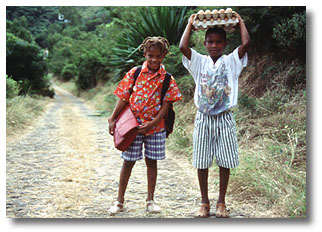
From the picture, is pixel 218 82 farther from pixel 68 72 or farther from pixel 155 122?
pixel 68 72

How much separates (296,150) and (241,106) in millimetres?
1571

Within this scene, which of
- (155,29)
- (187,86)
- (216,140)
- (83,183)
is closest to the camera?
(216,140)

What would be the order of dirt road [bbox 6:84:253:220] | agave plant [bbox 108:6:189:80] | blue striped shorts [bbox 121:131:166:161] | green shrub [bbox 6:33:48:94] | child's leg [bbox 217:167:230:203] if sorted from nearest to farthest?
child's leg [bbox 217:167:230:203], blue striped shorts [bbox 121:131:166:161], dirt road [bbox 6:84:253:220], agave plant [bbox 108:6:189:80], green shrub [bbox 6:33:48:94]

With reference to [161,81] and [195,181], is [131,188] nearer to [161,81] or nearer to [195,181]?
[195,181]

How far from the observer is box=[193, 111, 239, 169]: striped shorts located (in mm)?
2328

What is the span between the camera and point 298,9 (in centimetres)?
411

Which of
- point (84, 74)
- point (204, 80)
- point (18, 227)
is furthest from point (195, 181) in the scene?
point (84, 74)

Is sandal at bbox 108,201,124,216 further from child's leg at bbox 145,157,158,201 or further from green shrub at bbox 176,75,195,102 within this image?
green shrub at bbox 176,75,195,102

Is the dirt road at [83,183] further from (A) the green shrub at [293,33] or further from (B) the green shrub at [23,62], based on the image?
(B) the green shrub at [23,62]

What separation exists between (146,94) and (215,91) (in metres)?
0.48

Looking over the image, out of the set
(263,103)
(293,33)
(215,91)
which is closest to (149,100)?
(215,91)

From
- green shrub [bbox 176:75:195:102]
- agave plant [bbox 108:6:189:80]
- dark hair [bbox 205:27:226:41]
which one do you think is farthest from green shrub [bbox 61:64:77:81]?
dark hair [bbox 205:27:226:41]

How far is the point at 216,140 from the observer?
2389 mm

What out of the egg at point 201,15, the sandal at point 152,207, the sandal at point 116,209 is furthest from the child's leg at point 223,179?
the egg at point 201,15
